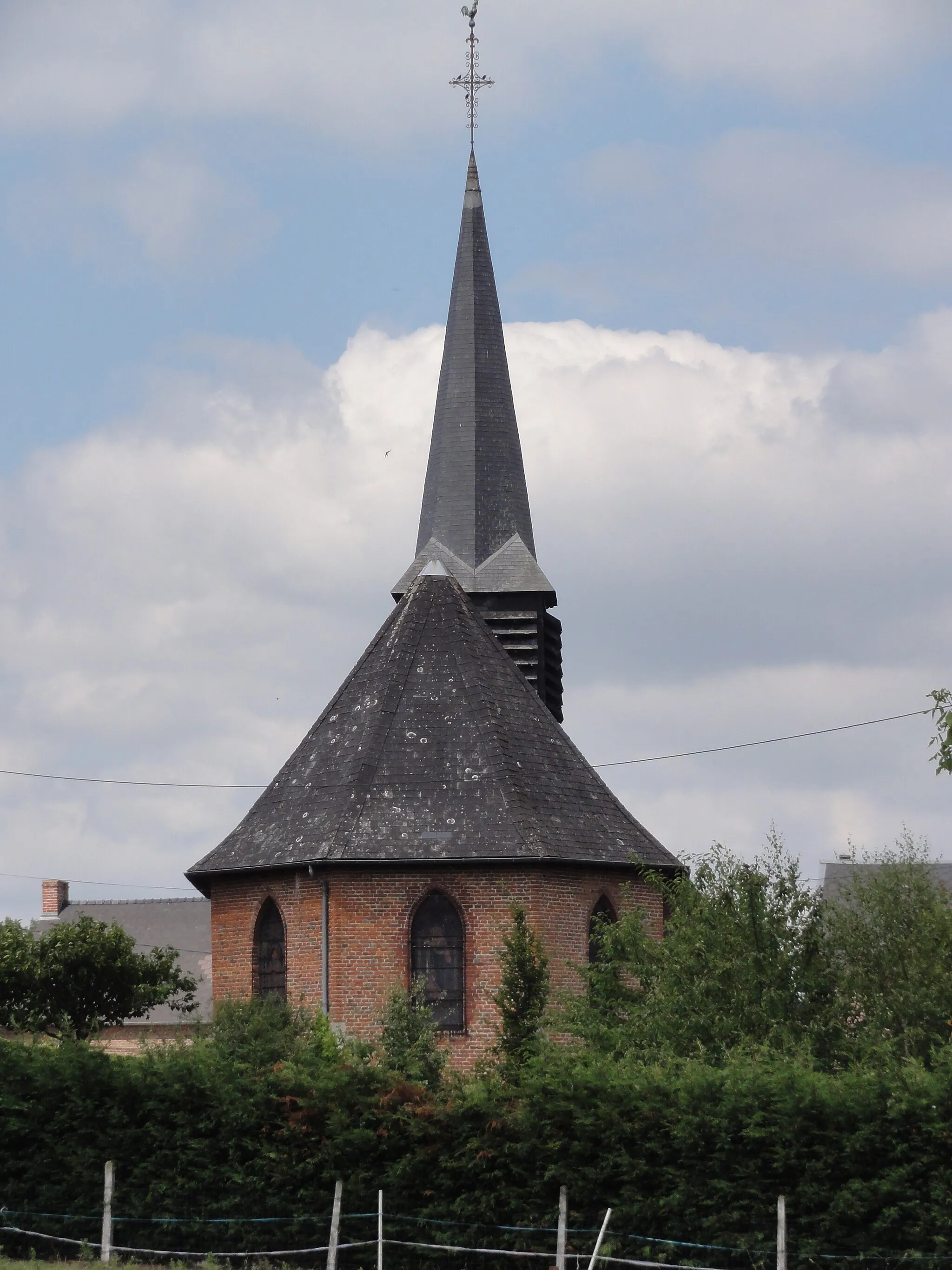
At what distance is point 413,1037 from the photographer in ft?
76.9

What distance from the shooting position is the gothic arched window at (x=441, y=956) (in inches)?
1045

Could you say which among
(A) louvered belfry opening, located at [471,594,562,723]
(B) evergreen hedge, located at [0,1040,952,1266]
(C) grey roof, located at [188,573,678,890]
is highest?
(A) louvered belfry opening, located at [471,594,562,723]

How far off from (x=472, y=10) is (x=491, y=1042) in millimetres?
25974

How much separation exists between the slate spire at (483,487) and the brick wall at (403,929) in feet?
24.6

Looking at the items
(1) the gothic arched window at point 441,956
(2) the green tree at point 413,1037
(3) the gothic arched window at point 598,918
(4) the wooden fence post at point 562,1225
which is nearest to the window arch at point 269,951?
(1) the gothic arched window at point 441,956

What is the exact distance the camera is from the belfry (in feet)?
87.1

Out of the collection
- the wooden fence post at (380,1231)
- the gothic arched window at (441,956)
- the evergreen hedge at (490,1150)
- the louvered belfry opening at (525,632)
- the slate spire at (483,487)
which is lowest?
the wooden fence post at (380,1231)

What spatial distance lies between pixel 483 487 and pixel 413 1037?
1501cm

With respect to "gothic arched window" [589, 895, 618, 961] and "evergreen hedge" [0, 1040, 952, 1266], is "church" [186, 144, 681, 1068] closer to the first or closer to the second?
"gothic arched window" [589, 895, 618, 961]

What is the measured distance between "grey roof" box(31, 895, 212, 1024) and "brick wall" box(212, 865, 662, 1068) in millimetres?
27142

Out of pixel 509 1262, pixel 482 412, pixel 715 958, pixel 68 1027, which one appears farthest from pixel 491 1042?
pixel 482 412

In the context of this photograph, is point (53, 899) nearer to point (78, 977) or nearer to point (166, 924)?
point (166, 924)

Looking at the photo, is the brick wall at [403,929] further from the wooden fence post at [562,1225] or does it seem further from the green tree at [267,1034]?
the wooden fence post at [562,1225]

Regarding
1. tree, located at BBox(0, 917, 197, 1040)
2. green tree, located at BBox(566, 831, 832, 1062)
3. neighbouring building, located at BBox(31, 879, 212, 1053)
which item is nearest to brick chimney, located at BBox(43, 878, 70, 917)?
neighbouring building, located at BBox(31, 879, 212, 1053)
